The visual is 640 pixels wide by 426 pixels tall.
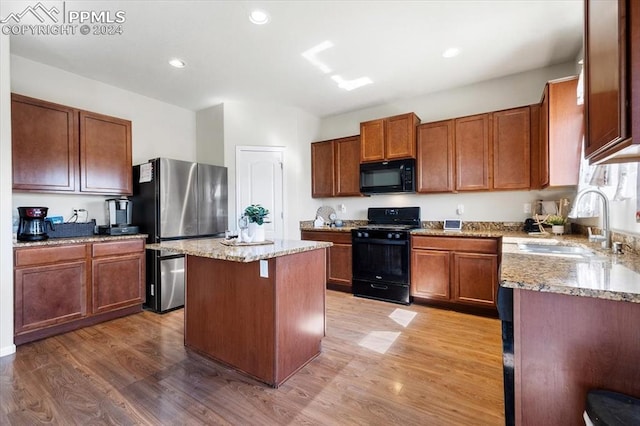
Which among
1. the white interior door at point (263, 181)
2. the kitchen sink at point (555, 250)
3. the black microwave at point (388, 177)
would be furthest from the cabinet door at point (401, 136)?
the kitchen sink at point (555, 250)

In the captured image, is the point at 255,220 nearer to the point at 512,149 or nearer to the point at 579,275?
the point at 579,275

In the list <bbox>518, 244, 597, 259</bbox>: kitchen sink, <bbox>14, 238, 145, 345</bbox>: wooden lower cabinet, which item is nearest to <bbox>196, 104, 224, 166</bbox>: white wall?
<bbox>14, 238, 145, 345</bbox>: wooden lower cabinet

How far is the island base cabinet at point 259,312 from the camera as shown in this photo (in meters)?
1.94

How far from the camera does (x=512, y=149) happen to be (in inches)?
128

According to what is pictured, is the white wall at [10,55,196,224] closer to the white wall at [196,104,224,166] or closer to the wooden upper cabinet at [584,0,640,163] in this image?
the white wall at [196,104,224,166]

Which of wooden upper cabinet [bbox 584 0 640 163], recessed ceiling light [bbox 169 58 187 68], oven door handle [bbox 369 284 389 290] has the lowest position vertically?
oven door handle [bbox 369 284 389 290]

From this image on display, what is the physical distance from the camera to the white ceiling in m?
2.27

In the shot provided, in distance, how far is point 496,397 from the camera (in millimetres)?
1788

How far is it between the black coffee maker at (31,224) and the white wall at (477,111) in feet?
12.5

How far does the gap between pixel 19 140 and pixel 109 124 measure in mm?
812

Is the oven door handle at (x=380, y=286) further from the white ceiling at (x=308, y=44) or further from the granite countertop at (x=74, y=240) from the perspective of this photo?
the granite countertop at (x=74, y=240)

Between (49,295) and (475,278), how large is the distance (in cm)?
423

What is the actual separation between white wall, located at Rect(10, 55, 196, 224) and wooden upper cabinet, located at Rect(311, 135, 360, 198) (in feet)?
6.49

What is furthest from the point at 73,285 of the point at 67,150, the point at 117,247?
the point at 67,150
